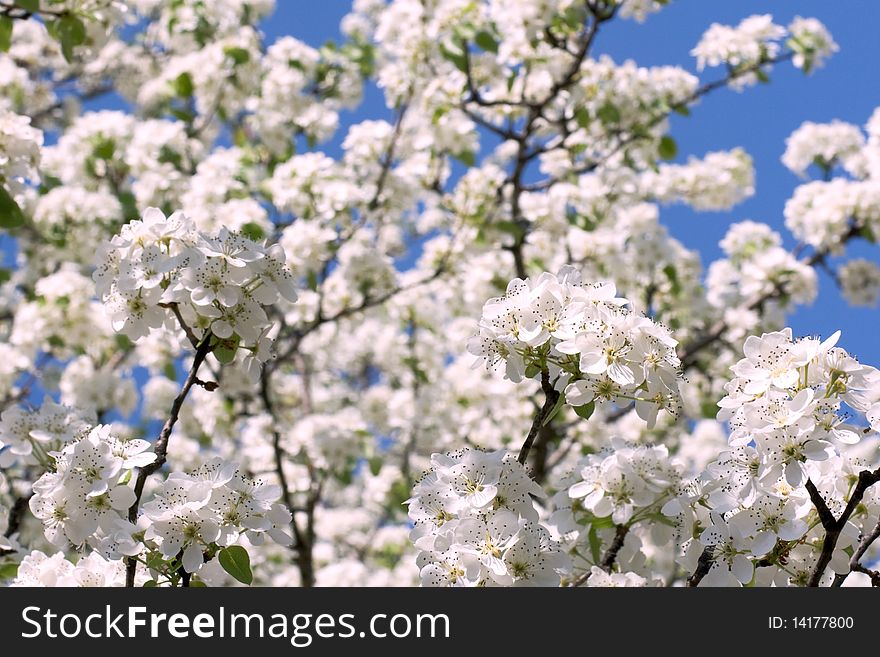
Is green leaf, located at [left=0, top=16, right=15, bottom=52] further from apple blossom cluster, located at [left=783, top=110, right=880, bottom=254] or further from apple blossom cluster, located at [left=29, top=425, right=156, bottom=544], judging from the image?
apple blossom cluster, located at [left=783, top=110, right=880, bottom=254]

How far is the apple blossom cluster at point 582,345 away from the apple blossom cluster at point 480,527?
252 millimetres

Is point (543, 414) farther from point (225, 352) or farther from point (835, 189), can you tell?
point (835, 189)

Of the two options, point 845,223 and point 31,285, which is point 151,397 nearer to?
point 31,285

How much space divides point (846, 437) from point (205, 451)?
21.2ft

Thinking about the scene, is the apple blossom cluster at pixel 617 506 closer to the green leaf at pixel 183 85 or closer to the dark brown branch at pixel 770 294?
the dark brown branch at pixel 770 294

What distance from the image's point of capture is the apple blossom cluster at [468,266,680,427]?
2391 millimetres

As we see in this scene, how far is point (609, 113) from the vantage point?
264 inches

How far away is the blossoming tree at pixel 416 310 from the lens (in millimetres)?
2420

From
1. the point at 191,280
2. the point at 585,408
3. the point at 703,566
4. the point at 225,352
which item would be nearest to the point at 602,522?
the point at 703,566

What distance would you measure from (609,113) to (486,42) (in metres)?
1.11

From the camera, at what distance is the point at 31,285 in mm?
7734

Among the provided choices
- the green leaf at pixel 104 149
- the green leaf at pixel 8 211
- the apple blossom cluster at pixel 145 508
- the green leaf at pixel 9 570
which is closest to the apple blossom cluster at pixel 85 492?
the apple blossom cluster at pixel 145 508
